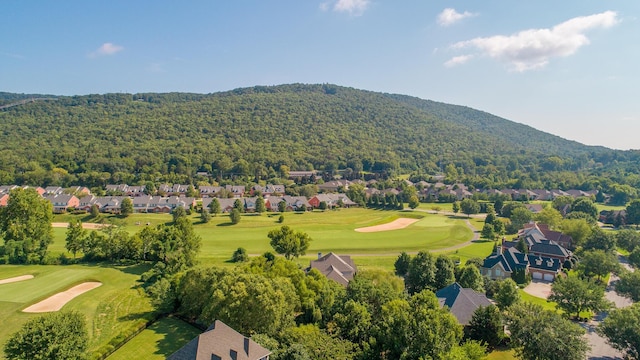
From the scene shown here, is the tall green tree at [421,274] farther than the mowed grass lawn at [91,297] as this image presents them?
Yes

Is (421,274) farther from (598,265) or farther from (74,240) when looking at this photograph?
(74,240)

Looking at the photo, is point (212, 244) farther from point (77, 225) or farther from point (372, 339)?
point (372, 339)

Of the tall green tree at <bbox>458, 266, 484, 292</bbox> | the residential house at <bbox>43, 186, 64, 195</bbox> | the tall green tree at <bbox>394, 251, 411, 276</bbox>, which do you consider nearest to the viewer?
the tall green tree at <bbox>458, 266, 484, 292</bbox>

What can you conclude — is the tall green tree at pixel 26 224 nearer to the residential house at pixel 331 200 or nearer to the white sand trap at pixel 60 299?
the white sand trap at pixel 60 299

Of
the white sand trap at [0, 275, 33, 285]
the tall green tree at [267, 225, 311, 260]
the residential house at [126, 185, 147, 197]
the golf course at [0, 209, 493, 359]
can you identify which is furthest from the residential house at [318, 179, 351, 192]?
the white sand trap at [0, 275, 33, 285]

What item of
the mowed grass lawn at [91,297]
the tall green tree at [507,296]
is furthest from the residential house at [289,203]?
the tall green tree at [507,296]

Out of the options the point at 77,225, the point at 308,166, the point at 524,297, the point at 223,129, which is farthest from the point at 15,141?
the point at 524,297

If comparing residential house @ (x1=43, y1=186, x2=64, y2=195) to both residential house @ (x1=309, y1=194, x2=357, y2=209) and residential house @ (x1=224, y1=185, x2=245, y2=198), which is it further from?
residential house @ (x1=309, y1=194, x2=357, y2=209)
